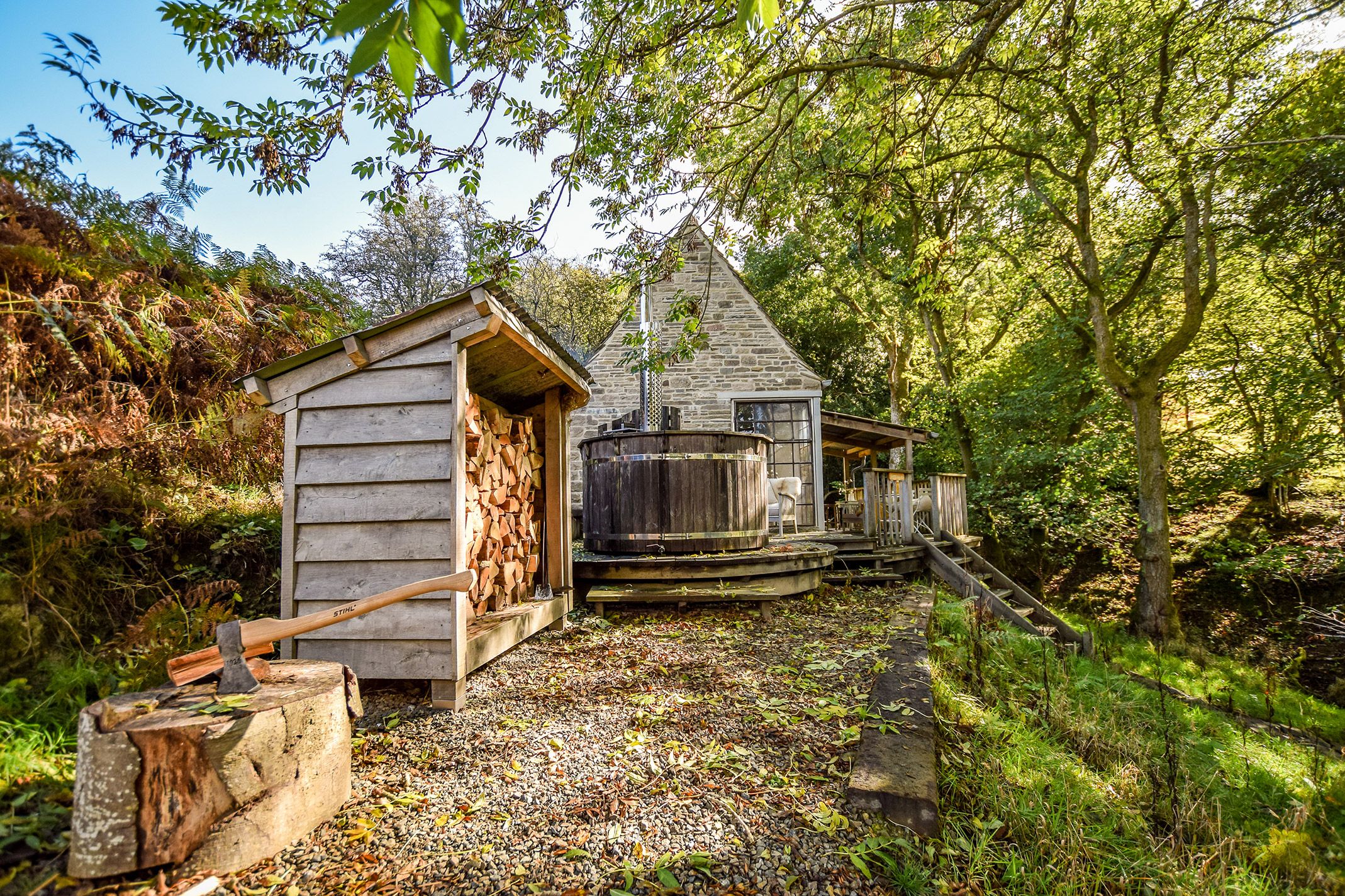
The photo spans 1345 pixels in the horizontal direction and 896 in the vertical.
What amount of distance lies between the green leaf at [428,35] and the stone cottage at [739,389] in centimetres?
996

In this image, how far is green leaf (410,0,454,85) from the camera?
887mm

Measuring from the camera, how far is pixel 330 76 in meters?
3.47

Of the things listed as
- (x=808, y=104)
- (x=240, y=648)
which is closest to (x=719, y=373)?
(x=808, y=104)

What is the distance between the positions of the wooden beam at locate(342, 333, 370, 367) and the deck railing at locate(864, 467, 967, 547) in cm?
716

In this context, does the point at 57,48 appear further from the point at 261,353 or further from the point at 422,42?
the point at 422,42

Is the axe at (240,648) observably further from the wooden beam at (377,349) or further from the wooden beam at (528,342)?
the wooden beam at (528,342)

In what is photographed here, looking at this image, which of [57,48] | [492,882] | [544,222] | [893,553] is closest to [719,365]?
[893,553]

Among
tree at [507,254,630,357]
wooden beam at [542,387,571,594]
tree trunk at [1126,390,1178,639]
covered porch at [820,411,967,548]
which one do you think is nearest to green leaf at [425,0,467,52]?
wooden beam at [542,387,571,594]

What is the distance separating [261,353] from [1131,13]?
10302 mm

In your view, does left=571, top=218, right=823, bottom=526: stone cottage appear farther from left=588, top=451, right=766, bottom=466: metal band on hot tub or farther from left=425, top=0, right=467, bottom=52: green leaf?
left=425, top=0, right=467, bottom=52: green leaf

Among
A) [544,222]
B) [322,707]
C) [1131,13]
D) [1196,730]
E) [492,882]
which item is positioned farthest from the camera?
[1131,13]

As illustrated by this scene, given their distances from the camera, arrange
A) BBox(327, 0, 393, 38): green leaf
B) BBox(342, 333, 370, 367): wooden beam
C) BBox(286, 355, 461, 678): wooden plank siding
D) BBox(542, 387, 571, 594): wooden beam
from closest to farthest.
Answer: BBox(327, 0, 393, 38): green leaf → BBox(286, 355, 461, 678): wooden plank siding → BBox(342, 333, 370, 367): wooden beam → BBox(542, 387, 571, 594): wooden beam

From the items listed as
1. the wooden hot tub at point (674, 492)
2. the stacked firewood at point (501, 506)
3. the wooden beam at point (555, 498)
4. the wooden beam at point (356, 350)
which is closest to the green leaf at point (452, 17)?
the wooden beam at point (356, 350)

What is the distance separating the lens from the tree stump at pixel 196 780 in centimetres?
168
